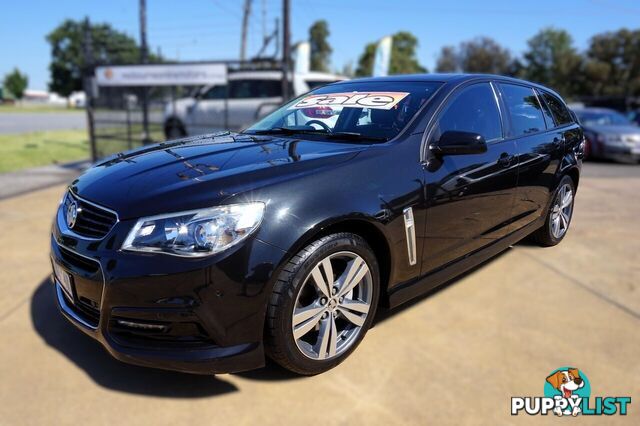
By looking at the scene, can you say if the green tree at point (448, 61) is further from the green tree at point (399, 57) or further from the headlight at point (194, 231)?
the headlight at point (194, 231)

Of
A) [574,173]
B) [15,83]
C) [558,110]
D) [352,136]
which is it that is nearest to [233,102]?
[558,110]

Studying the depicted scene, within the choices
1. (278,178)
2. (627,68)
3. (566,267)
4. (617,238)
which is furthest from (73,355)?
(627,68)

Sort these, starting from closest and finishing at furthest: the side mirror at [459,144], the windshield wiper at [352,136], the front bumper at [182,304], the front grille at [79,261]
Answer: the front bumper at [182,304], the front grille at [79,261], the side mirror at [459,144], the windshield wiper at [352,136]

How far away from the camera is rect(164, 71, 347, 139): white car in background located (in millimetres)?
10391

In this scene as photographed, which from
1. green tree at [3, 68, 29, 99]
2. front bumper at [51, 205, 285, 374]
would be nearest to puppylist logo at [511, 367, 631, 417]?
front bumper at [51, 205, 285, 374]

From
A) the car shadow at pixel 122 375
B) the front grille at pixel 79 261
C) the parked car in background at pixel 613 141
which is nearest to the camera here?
the front grille at pixel 79 261

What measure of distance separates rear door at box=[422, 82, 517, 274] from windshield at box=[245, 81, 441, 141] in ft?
0.73

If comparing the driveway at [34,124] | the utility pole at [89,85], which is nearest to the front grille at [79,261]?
the utility pole at [89,85]

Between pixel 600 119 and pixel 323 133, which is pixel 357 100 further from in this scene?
pixel 600 119

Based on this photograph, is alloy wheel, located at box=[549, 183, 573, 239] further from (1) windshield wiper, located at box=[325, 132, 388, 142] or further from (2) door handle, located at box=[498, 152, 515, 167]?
(1) windshield wiper, located at box=[325, 132, 388, 142]

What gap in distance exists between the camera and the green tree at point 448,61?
254ft

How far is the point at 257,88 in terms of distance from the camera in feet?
34.7

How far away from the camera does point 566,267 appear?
4.11 meters

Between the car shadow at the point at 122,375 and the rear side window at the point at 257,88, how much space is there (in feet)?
26.8
